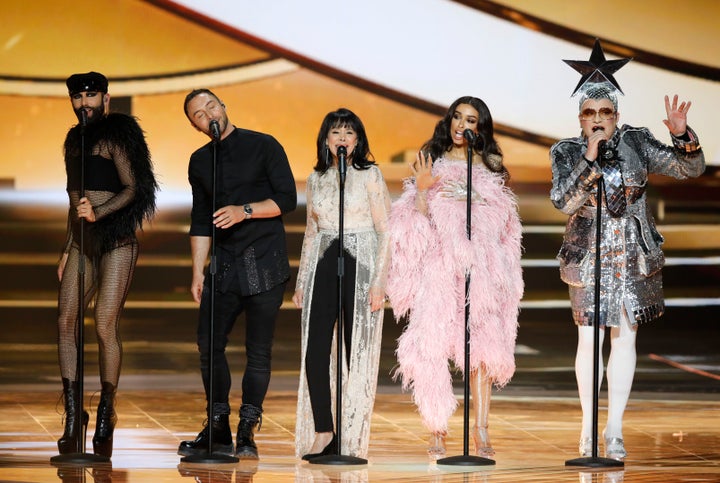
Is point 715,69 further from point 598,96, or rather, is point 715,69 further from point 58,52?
point 58,52

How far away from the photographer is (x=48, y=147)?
7.84 metres

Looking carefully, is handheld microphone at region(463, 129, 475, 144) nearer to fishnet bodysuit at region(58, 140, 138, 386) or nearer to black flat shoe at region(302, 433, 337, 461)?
black flat shoe at region(302, 433, 337, 461)

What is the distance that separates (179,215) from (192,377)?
103 cm

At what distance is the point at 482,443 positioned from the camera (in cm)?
519

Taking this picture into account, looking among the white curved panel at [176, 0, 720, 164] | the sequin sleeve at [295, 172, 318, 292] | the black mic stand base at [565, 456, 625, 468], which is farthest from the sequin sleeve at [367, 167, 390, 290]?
the white curved panel at [176, 0, 720, 164]

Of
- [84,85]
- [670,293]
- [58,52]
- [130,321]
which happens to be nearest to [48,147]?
[58,52]

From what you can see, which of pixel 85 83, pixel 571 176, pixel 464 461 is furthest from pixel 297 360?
pixel 571 176

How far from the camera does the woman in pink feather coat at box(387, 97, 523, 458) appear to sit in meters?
5.13

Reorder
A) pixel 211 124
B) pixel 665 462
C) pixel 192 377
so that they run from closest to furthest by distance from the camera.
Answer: pixel 211 124 → pixel 665 462 → pixel 192 377

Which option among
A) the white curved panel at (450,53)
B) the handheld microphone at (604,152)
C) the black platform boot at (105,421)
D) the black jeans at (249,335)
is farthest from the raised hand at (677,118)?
the white curved panel at (450,53)

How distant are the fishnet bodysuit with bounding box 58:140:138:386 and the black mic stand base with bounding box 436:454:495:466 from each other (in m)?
1.40

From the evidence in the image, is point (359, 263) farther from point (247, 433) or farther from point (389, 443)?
point (389, 443)

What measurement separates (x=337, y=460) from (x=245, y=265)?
2.75 ft

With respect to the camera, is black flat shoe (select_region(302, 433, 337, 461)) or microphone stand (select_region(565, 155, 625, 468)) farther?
black flat shoe (select_region(302, 433, 337, 461))
